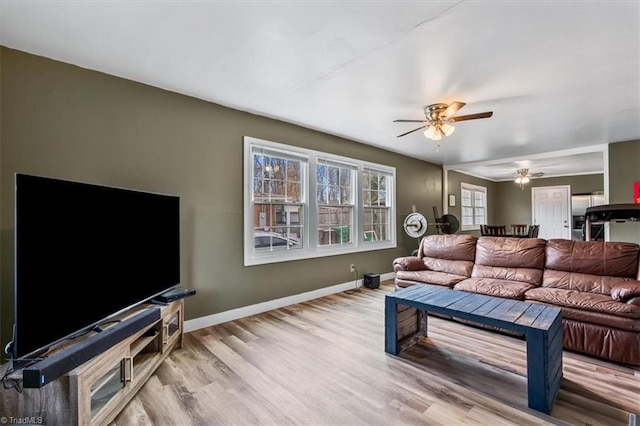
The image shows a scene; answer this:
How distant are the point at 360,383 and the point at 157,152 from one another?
278cm

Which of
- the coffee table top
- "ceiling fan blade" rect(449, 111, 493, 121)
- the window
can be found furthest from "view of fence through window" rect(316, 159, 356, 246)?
the window

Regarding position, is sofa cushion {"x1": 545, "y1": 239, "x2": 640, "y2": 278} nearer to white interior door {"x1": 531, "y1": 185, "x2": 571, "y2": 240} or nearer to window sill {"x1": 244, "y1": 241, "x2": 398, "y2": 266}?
window sill {"x1": 244, "y1": 241, "x2": 398, "y2": 266}

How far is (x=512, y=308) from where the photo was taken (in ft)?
7.57

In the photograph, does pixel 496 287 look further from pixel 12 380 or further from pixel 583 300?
pixel 12 380

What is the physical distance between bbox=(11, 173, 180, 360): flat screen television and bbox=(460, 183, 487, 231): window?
8003 millimetres

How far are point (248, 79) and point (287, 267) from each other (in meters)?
2.37

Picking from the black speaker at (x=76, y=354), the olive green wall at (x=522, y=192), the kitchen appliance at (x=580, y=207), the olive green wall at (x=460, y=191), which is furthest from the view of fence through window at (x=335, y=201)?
the olive green wall at (x=522, y=192)

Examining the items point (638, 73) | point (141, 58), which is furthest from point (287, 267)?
point (638, 73)

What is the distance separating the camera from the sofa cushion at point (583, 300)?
2411 mm

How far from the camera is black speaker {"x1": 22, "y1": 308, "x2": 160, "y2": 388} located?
4.16 feet

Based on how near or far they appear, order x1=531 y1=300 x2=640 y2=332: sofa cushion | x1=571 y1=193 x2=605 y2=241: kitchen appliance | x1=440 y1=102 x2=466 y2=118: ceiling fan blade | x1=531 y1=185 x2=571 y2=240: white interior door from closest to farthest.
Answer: x1=531 y1=300 x2=640 y2=332: sofa cushion, x1=440 y1=102 x2=466 y2=118: ceiling fan blade, x1=571 y1=193 x2=605 y2=241: kitchen appliance, x1=531 y1=185 x2=571 y2=240: white interior door

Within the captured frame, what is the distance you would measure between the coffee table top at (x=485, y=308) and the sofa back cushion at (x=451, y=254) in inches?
54.8

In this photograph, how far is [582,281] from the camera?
120 inches

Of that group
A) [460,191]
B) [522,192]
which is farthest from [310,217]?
[522,192]
